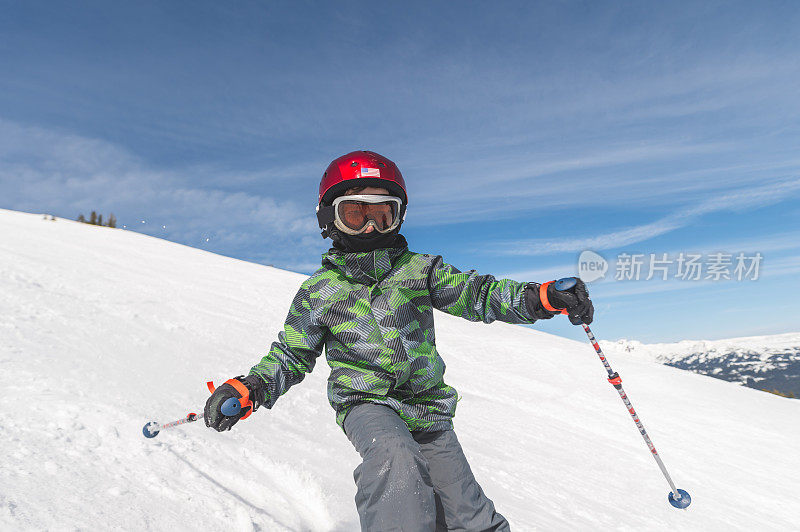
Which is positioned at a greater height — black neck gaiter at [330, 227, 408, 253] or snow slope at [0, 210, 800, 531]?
black neck gaiter at [330, 227, 408, 253]

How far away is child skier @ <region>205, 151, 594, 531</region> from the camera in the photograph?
2453mm

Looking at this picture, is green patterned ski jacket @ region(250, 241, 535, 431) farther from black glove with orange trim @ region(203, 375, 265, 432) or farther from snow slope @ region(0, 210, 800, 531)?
snow slope @ region(0, 210, 800, 531)

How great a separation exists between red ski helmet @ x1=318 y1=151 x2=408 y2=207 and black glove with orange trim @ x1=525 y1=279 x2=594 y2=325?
1.05m

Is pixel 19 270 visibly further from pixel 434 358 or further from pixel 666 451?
pixel 666 451

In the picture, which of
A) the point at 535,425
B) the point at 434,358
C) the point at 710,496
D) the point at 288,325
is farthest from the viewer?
the point at 535,425

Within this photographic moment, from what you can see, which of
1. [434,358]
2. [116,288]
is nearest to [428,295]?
[434,358]

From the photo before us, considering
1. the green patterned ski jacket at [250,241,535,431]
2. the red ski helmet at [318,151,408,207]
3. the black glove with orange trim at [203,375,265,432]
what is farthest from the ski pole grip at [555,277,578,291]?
the black glove with orange trim at [203,375,265,432]

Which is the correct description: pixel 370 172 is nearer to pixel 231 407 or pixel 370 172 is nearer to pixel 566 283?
pixel 566 283

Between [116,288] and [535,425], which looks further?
[116,288]

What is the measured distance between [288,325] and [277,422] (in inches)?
73.9

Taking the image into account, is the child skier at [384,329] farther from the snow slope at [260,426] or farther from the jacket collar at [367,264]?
the snow slope at [260,426]

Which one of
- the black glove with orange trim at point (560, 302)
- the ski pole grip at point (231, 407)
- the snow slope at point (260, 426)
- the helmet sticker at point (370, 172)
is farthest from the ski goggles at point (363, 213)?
the snow slope at point (260, 426)

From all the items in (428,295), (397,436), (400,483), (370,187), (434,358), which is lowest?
(400,483)

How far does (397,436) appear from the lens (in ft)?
7.23
